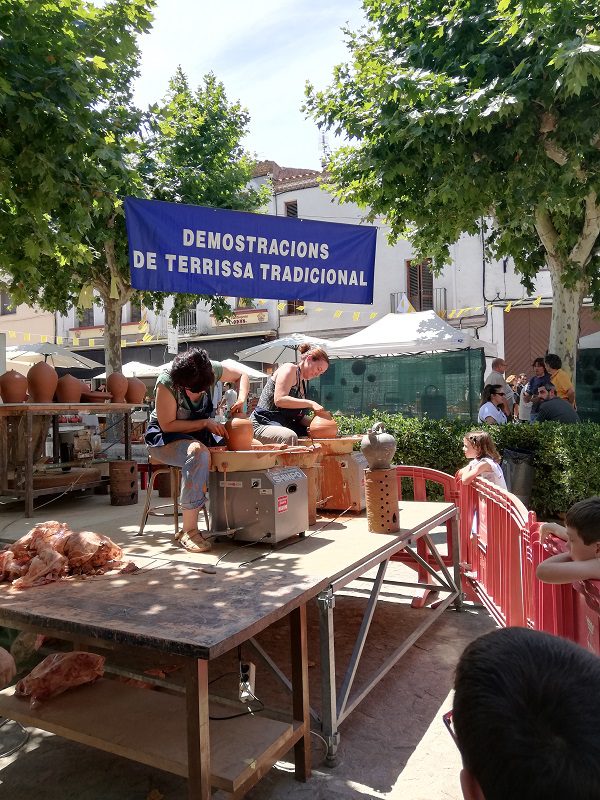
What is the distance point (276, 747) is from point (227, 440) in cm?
173

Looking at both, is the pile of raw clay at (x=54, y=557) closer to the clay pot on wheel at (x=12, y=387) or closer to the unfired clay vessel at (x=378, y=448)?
the unfired clay vessel at (x=378, y=448)

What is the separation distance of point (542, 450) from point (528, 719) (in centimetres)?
721

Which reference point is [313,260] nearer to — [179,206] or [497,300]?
[179,206]

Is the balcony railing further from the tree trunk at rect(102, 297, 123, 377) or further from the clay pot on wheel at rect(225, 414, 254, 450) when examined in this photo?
the clay pot on wheel at rect(225, 414, 254, 450)

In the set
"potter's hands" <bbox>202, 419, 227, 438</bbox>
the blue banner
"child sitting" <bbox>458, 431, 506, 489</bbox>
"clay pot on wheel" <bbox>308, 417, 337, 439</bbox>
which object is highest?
the blue banner

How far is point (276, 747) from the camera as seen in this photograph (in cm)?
244

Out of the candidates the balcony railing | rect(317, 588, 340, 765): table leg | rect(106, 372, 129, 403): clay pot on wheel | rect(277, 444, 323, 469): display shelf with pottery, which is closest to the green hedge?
rect(106, 372, 129, 403): clay pot on wheel

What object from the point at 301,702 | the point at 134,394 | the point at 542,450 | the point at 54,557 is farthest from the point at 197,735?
the point at 542,450

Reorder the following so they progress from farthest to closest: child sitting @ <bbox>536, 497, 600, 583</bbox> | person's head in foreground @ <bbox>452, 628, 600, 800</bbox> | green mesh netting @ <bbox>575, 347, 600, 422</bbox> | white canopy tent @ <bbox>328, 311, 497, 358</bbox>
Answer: green mesh netting @ <bbox>575, 347, 600, 422</bbox>
white canopy tent @ <bbox>328, 311, 497, 358</bbox>
child sitting @ <bbox>536, 497, 600, 583</bbox>
person's head in foreground @ <bbox>452, 628, 600, 800</bbox>

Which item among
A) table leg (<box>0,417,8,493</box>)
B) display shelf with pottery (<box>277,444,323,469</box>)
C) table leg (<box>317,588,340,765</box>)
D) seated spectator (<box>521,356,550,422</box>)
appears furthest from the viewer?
seated spectator (<box>521,356,550,422</box>)

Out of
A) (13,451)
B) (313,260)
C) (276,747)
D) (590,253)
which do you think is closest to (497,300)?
(590,253)

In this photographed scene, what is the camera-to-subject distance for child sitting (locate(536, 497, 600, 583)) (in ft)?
7.71

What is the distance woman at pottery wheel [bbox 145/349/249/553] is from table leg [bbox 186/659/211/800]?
4.58ft

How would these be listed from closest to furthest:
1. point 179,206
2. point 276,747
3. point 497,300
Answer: point 276,747, point 179,206, point 497,300
